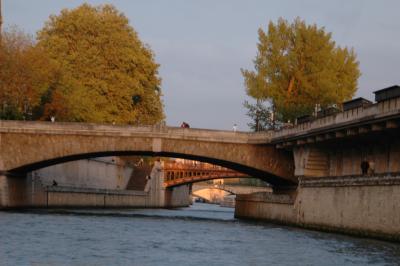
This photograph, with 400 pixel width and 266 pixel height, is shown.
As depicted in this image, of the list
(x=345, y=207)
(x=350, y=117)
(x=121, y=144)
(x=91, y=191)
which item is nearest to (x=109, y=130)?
(x=121, y=144)

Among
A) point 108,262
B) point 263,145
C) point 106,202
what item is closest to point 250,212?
point 263,145

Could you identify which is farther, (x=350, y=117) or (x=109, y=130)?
(x=109, y=130)

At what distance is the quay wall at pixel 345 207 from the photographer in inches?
1640

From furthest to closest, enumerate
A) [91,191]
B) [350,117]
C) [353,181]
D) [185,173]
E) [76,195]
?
1. [185,173]
2. [91,191]
3. [76,195]
4. [350,117]
5. [353,181]

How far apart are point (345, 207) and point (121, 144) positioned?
73.6ft

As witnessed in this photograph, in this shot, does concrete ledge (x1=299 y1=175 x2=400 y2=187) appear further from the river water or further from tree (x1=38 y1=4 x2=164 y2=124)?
tree (x1=38 y1=4 x2=164 y2=124)

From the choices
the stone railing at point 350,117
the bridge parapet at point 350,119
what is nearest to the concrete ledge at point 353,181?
the bridge parapet at point 350,119

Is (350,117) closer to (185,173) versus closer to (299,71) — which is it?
(299,71)

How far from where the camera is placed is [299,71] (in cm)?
7919

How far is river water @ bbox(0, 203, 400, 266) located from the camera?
3241 centimetres

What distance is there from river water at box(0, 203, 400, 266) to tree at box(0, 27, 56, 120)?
2269 cm

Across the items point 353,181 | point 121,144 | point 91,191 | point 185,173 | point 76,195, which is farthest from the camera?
point 185,173


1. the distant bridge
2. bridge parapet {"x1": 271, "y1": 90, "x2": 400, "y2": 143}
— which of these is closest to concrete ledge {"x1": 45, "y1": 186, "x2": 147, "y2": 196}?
the distant bridge

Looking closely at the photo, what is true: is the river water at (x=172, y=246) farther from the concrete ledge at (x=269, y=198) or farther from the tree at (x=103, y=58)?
the tree at (x=103, y=58)
